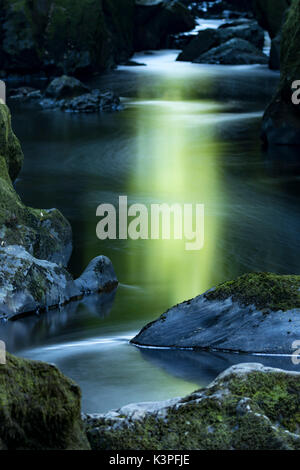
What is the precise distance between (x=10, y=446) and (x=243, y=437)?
89 cm

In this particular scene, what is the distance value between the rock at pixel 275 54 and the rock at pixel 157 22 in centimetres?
1163

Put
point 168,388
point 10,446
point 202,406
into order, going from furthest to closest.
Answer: point 168,388
point 202,406
point 10,446

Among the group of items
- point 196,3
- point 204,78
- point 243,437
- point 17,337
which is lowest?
point 17,337

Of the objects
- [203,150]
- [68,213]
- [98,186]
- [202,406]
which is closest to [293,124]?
[203,150]

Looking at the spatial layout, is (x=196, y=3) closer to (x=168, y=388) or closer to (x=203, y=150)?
(x=203, y=150)

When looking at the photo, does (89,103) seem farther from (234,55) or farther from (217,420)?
(217,420)

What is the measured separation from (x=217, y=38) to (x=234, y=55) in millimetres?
3334

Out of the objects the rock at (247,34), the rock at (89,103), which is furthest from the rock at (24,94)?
the rock at (247,34)

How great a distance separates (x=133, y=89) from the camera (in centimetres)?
3120

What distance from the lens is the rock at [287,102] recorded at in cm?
1644

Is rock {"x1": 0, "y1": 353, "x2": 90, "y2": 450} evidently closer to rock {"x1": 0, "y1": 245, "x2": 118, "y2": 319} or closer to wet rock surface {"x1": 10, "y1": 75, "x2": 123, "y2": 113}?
rock {"x1": 0, "y1": 245, "x2": 118, "y2": 319}

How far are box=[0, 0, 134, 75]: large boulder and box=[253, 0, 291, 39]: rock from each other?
28.0 ft

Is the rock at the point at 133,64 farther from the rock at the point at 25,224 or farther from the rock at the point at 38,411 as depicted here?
the rock at the point at 38,411

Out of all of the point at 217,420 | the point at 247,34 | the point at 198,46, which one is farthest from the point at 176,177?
the point at 247,34
